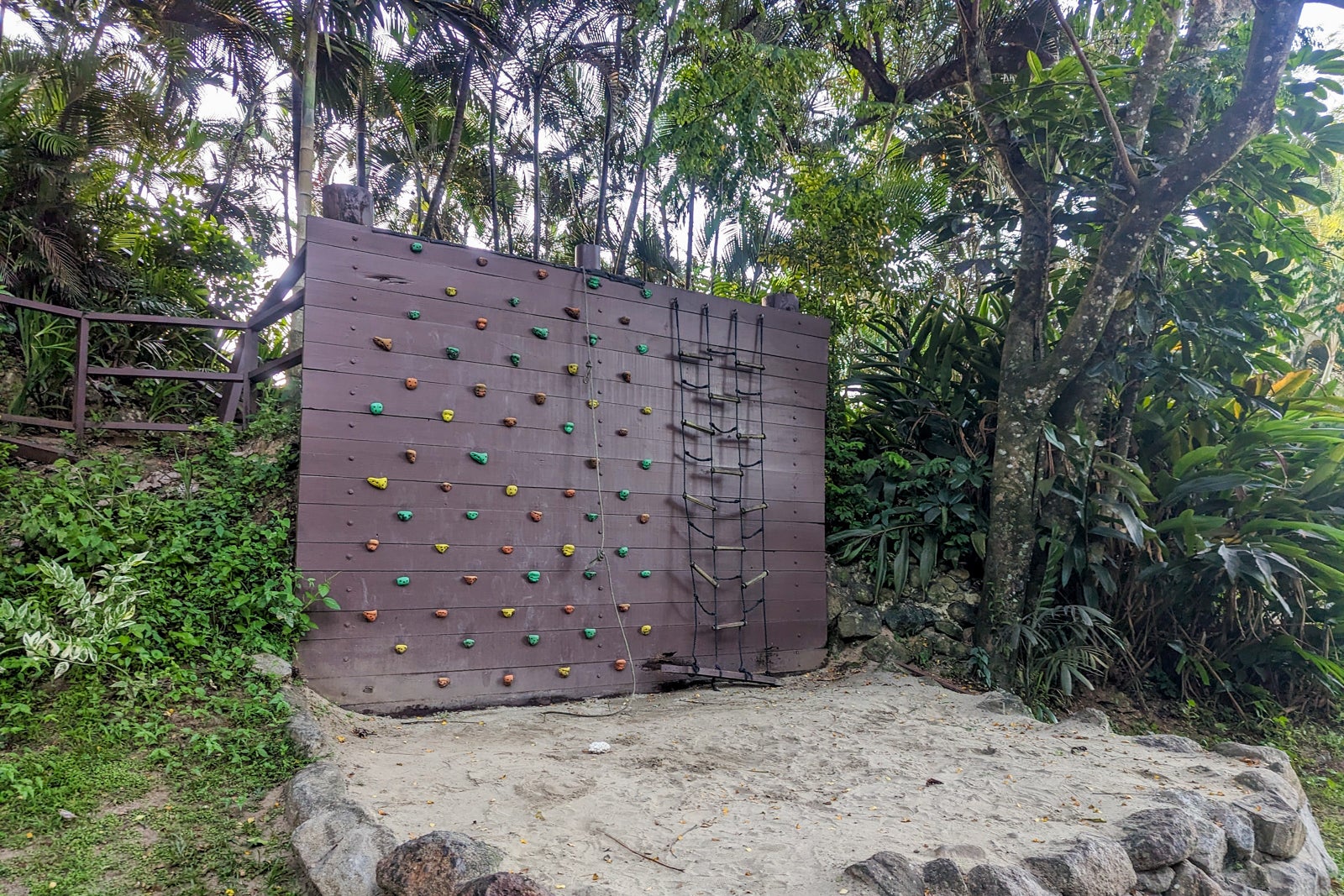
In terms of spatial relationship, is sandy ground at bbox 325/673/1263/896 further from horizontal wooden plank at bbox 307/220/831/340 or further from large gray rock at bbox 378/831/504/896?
horizontal wooden plank at bbox 307/220/831/340

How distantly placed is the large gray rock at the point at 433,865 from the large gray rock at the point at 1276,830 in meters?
3.03

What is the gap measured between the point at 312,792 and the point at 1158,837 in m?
2.87

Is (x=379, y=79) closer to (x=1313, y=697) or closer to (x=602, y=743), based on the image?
(x=602, y=743)

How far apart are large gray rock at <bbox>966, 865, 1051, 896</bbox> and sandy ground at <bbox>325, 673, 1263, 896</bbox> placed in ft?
0.71

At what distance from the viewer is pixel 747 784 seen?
310 centimetres

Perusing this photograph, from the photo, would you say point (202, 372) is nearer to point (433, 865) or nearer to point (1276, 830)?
point (433, 865)

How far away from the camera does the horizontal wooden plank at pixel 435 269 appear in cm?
397

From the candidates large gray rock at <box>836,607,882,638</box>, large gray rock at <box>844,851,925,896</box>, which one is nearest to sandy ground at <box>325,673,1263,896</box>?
large gray rock at <box>844,851,925,896</box>

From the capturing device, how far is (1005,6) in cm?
561

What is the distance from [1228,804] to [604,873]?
2622 mm

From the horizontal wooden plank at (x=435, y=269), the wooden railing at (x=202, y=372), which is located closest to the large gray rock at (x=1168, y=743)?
the horizontal wooden plank at (x=435, y=269)

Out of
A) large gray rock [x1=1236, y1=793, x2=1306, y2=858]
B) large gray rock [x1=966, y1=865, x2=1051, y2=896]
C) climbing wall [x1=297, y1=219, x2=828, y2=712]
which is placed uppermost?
climbing wall [x1=297, y1=219, x2=828, y2=712]

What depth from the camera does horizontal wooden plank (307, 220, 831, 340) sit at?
3.97 metres

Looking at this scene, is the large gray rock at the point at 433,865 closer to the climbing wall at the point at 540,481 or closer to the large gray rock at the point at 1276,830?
the climbing wall at the point at 540,481
